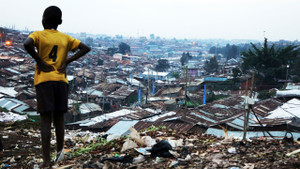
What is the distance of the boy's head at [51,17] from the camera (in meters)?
2.32

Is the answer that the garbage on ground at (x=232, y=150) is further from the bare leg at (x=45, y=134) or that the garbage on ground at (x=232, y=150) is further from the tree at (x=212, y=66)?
the tree at (x=212, y=66)

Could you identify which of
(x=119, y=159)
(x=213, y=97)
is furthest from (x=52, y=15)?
(x=213, y=97)

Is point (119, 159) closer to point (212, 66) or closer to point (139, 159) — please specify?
point (139, 159)

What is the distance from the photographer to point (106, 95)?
84.0ft

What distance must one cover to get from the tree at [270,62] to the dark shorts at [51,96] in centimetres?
2131

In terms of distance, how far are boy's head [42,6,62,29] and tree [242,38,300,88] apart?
21.2 meters

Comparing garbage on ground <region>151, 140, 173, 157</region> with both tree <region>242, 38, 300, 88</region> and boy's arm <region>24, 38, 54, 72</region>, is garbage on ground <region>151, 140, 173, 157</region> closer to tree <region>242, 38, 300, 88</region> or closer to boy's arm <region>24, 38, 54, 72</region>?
boy's arm <region>24, 38, 54, 72</region>

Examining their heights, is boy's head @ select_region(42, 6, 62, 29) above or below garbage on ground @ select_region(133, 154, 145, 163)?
above

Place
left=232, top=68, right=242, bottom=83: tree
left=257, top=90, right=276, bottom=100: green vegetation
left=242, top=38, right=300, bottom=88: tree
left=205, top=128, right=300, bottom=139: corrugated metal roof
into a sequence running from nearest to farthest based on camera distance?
left=205, top=128, right=300, bottom=139: corrugated metal roof < left=257, top=90, right=276, bottom=100: green vegetation < left=242, top=38, right=300, bottom=88: tree < left=232, top=68, right=242, bottom=83: tree

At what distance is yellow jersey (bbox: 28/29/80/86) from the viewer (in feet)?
7.43

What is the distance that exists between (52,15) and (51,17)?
19mm

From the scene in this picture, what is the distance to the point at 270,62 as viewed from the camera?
22156 mm

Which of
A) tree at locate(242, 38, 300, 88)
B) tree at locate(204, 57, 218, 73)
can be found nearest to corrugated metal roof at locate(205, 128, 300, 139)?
tree at locate(242, 38, 300, 88)

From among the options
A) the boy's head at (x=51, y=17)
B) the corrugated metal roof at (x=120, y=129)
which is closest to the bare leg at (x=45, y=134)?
the boy's head at (x=51, y=17)
